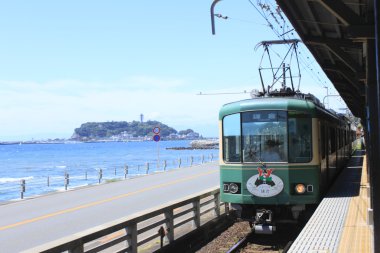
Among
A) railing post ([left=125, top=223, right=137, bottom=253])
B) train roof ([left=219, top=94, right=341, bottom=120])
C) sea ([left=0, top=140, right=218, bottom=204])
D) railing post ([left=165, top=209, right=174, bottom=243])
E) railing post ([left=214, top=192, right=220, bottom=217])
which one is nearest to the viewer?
railing post ([left=125, top=223, right=137, bottom=253])

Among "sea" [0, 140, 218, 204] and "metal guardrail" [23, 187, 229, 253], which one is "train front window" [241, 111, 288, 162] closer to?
"metal guardrail" [23, 187, 229, 253]

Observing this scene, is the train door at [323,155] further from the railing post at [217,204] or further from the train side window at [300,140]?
the railing post at [217,204]

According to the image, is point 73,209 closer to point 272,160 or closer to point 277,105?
point 272,160

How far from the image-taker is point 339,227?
9.16m

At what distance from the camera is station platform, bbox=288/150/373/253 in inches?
305

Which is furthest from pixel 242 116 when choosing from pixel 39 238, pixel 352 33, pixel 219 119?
pixel 39 238

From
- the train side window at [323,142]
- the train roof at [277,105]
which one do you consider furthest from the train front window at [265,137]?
the train side window at [323,142]

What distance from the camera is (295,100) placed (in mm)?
11617

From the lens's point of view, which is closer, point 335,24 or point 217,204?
point 335,24

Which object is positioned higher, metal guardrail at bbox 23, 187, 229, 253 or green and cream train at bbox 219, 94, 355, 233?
green and cream train at bbox 219, 94, 355, 233

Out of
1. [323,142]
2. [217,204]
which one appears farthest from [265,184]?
[217,204]

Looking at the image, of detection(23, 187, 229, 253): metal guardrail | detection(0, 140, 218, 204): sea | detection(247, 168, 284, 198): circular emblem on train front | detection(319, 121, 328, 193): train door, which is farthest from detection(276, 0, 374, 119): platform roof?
detection(0, 140, 218, 204): sea

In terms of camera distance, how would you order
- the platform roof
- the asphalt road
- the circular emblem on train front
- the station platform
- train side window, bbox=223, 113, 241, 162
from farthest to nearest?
the asphalt road, train side window, bbox=223, 113, 241, 162, the circular emblem on train front, the station platform, the platform roof

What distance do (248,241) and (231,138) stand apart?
2.40m
